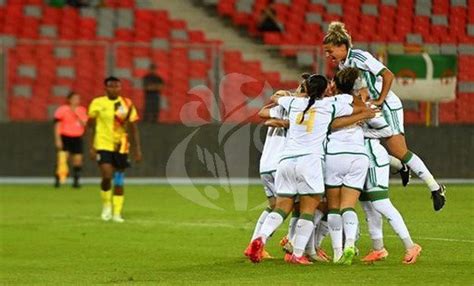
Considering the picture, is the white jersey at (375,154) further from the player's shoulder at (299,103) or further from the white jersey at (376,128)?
the player's shoulder at (299,103)

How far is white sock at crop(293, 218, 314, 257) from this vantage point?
14000mm

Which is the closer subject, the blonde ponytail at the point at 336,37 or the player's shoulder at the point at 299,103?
the player's shoulder at the point at 299,103

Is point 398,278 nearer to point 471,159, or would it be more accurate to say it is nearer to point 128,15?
point 471,159

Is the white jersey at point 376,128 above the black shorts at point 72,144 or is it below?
above

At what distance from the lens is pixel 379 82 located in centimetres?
1483

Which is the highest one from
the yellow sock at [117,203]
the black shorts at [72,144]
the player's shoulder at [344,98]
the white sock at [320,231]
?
the player's shoulder at [344,98]

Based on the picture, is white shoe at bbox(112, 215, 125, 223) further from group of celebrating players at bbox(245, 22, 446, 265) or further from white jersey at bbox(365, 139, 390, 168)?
white jersey at bbox(365, 139, 390, 168)

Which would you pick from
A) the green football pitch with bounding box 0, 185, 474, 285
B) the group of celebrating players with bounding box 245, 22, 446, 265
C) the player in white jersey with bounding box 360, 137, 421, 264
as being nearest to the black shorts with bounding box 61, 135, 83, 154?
the green football pitch with bounding box 0, 185, 474, 285

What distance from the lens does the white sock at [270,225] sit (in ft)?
46.2

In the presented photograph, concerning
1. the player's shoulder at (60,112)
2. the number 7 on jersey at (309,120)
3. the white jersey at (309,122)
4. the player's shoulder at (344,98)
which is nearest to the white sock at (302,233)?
the white jersey at (309,122)

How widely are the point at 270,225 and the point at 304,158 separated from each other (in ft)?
2.44

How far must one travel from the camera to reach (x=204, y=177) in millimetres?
30375

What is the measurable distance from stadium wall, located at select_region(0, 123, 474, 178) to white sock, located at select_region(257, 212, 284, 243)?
49.5 ft

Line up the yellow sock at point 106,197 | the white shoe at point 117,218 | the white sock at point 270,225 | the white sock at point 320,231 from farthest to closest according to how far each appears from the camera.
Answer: the yellow sock at point 106,197 < the white shoe at point 117,218 < the white sock at point 320,231 < the white sock at point 270,225
